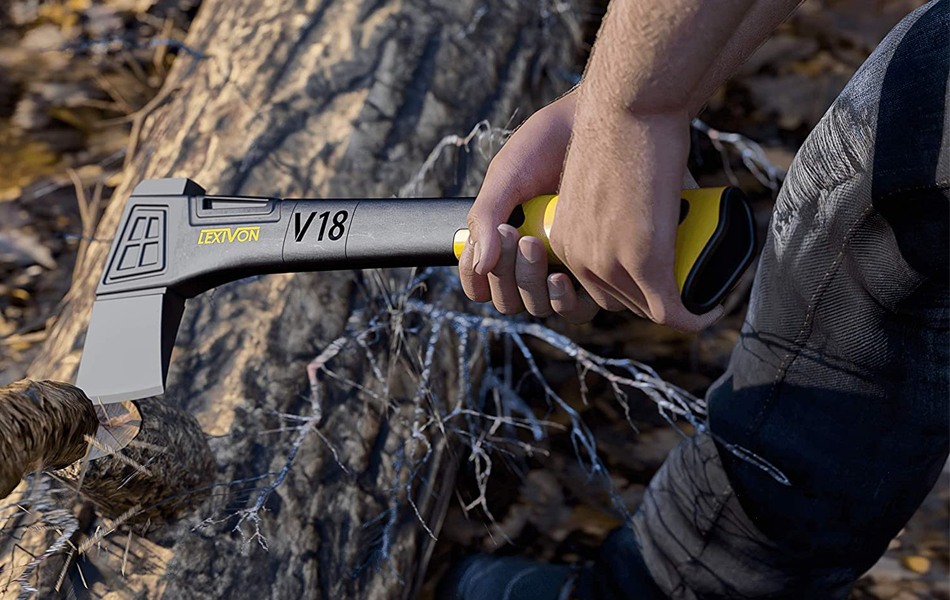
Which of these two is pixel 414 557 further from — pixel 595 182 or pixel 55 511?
pixel 595 182

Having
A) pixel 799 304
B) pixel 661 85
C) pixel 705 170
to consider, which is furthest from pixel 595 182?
pixel 705 170

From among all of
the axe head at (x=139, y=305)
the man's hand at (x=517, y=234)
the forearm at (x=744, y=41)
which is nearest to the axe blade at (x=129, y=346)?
the axe head at (x=139, y=305)

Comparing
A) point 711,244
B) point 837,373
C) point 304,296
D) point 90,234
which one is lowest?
point 837,373

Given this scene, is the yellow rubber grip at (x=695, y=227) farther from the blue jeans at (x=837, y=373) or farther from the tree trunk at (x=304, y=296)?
the tree trunk at (x=304, y=296)

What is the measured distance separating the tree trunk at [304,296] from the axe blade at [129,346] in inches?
6.7

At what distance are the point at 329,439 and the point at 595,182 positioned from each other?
0.92 meters

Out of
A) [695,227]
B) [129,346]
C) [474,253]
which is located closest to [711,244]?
[695,227]

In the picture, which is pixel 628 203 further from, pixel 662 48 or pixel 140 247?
pixel 140 247

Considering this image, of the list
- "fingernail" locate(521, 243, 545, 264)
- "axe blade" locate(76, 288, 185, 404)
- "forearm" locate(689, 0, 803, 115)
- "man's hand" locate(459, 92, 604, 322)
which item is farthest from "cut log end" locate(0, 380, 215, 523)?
"forearm" locate(689, 0, 803, 115)

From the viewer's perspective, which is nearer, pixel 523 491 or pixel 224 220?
pixel 224 220

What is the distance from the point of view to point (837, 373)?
4.89 feet

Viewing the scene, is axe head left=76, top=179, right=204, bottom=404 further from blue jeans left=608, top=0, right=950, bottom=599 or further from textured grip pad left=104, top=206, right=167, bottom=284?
blue jeans left=608, top=0, right=950, bottom=599

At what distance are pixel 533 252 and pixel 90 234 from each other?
70.9 inches

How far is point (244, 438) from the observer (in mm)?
1604
